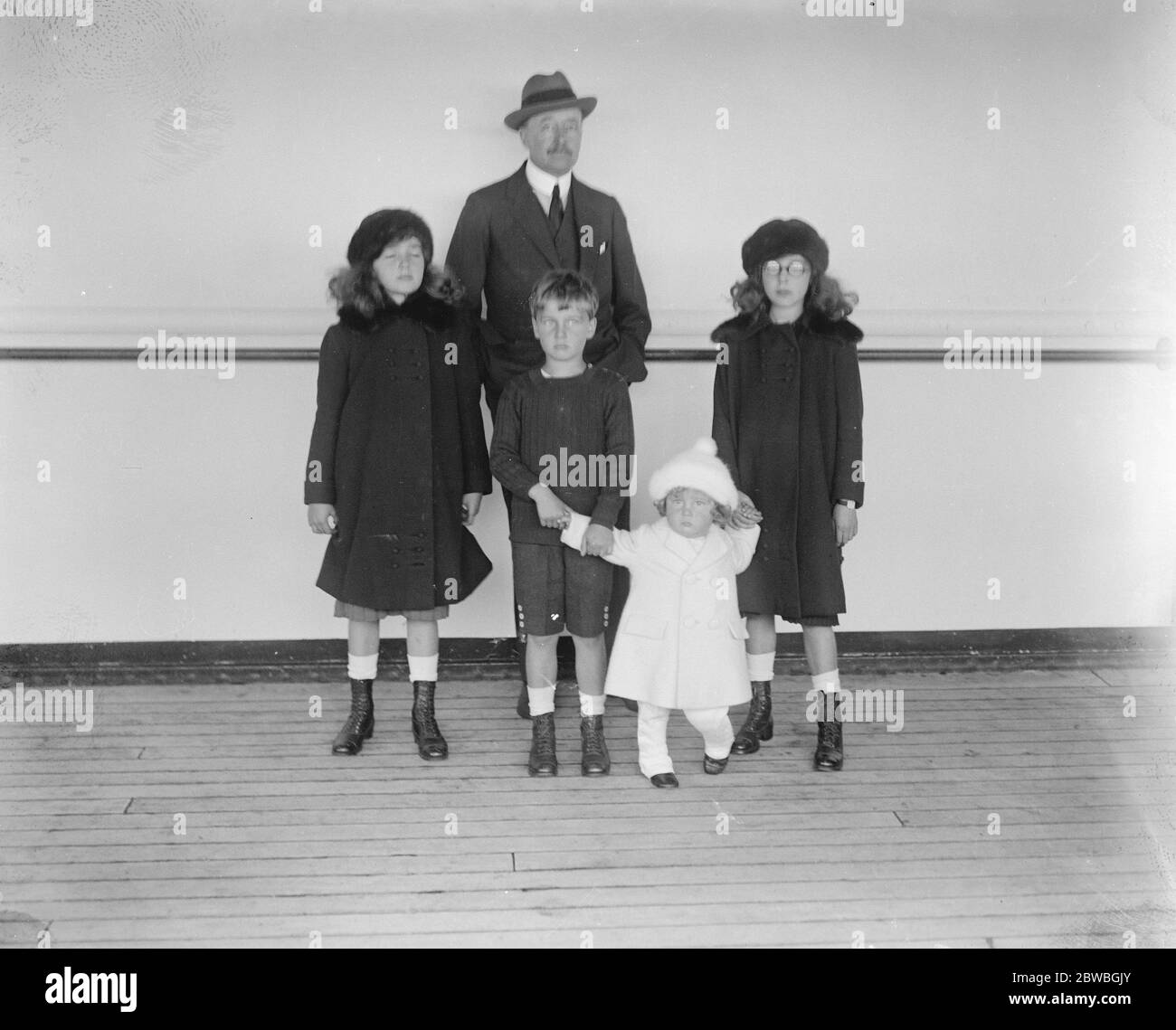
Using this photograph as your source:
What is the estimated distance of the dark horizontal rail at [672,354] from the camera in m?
4.15

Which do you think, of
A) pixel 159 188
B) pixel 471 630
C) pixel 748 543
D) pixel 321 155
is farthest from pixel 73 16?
pixel 748 543

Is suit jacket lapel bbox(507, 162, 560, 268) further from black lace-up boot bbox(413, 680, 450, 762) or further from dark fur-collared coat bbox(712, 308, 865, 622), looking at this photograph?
black lace-up boot bbox(413, 680, 450, 762)

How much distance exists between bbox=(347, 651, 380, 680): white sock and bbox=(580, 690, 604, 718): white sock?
1.83ft

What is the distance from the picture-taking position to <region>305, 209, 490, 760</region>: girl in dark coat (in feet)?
11.4

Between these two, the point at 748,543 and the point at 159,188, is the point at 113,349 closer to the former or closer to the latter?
the point at 159,188

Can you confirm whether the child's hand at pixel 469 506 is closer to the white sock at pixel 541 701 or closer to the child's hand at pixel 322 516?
the child's hand at pixel 322 516

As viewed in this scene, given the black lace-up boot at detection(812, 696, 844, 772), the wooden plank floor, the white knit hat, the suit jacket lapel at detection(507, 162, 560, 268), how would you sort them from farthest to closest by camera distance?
1. the suit jacket lapel at detection(507, 162, 560, 268)
2. the black lace-up boot at detection(812, 696, 844, 772)
3. the white knit hat
4. the wooden plank floor

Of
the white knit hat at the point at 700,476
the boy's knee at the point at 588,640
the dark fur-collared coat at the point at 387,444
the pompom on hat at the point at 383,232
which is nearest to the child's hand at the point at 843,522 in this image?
the white knit hat at the point at 700,476

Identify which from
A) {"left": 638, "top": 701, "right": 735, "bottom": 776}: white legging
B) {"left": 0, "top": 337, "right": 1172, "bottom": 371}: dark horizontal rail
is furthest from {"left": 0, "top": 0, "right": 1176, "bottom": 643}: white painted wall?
{"left": 638, "top": 701, "right": 735, "bottom": 776}: white legging

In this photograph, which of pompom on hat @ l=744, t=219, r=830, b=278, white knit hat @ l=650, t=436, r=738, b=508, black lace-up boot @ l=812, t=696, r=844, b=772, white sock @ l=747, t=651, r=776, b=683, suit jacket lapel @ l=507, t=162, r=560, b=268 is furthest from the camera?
suit jacket lapel @ l=507, t=162, r=560, b=268

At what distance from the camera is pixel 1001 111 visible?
425 cm

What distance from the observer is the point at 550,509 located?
10.9ft

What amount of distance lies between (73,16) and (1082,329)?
3.12 m

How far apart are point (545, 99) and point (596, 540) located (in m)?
1.23
